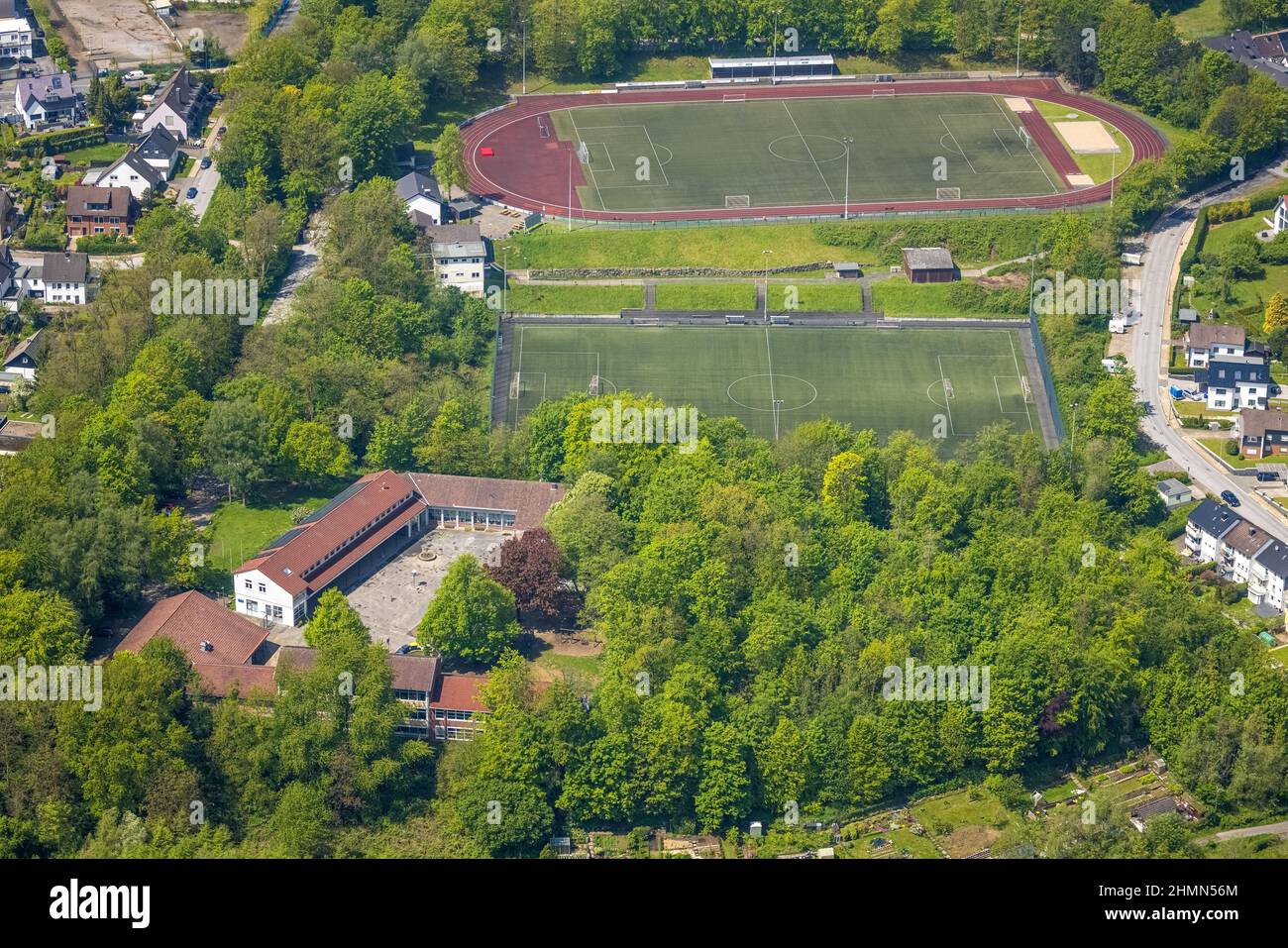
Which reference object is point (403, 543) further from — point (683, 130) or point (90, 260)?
point (683, 130)

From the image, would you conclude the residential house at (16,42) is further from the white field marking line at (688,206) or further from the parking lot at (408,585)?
the parking lot at (408,585)

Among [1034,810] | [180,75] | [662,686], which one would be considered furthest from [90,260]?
[1034,810]

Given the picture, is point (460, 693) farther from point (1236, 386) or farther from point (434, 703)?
point (1236, 386)

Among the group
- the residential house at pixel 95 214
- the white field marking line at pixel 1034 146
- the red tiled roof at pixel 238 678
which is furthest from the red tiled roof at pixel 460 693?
the white field marking line at pixel 1034 146

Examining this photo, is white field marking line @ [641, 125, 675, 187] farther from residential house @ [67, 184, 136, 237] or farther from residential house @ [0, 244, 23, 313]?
residential house @ [0, 244, 23, 313]

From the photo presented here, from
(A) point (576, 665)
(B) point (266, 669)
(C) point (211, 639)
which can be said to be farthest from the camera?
(A) point (576, 665)

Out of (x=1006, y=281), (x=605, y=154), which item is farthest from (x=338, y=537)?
(x=605, y=154)

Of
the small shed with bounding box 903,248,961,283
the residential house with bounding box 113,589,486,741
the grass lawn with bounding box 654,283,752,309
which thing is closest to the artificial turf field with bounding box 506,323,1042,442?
the grass lawn with bounding box 654,283,752,309
